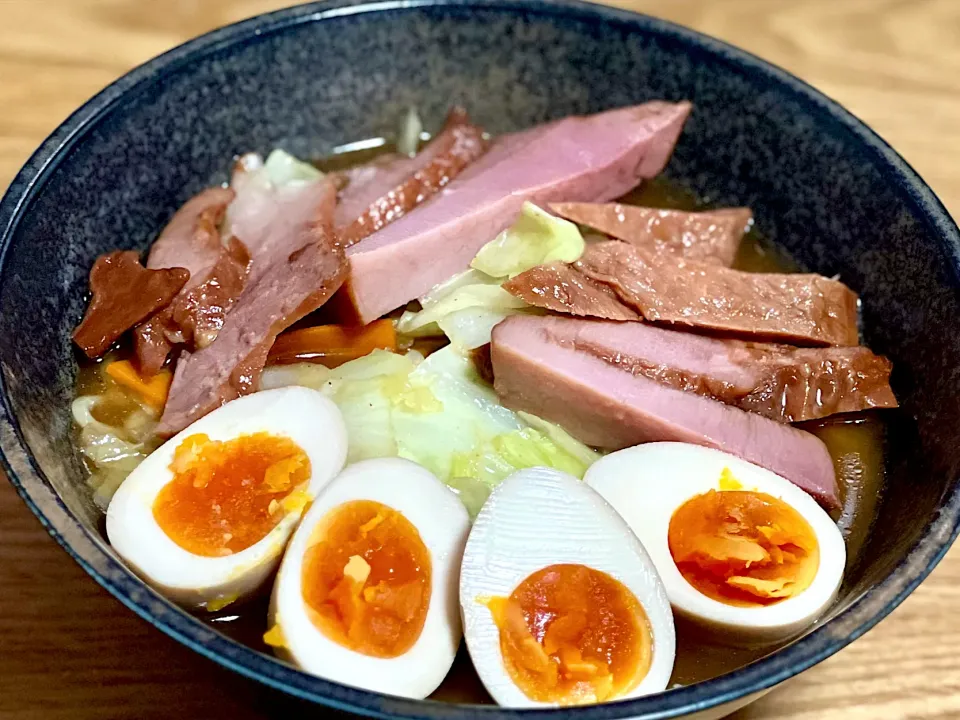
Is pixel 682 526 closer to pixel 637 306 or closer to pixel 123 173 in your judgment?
pixel 637 306

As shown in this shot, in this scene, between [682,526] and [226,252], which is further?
[226,252]

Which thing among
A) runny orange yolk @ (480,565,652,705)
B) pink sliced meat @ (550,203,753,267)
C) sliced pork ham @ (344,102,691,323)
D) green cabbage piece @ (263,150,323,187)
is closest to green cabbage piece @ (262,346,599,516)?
sliced pork ham @ (344,102,691,323)

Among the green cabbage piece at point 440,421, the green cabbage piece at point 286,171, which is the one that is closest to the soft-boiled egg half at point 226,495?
the green cabbage piece at point 440,421

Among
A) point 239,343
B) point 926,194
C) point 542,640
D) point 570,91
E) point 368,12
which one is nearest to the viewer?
point 542,640

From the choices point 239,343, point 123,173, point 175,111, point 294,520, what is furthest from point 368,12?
point 294,520

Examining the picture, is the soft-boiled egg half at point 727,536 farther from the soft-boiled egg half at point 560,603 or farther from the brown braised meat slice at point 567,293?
the brown braised meat slice at point 567,293

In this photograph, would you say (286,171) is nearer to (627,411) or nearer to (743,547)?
(627,411)
